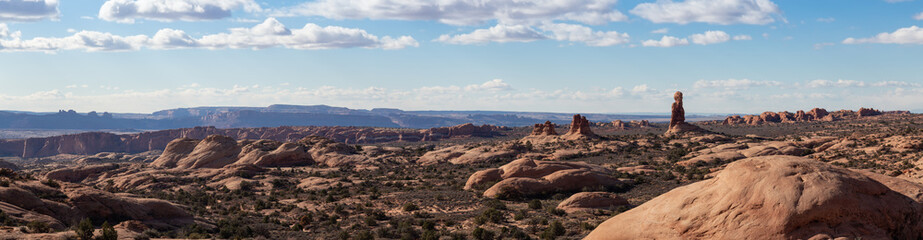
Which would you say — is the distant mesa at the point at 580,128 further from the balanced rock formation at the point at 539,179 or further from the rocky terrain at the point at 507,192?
the balanced rock formation at the point at 539,179

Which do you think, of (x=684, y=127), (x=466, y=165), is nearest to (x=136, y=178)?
(x=466, y=165)

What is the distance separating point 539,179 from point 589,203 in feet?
36.6

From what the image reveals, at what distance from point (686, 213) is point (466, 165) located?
59.3 metres

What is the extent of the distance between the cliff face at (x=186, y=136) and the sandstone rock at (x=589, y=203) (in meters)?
121

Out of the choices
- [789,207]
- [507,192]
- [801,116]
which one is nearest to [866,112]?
[801,116]

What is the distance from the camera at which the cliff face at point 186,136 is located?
161750 mm

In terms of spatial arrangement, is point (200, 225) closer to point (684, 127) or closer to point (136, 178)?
point (136, 178)

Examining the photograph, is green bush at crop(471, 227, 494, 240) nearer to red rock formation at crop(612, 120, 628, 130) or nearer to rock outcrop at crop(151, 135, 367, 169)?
rock outcrop at crop(151, 135, 367, 169)

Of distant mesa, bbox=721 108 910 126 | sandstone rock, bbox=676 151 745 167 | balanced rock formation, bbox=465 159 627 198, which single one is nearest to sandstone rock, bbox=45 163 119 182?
balanced rock formation, bbox=465 159 627 198

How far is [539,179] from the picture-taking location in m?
48.0

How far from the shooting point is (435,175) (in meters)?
65.9

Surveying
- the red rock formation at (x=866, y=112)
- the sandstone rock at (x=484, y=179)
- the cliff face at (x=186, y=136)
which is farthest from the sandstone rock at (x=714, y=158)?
the red rock formation at (x=866, y=112)

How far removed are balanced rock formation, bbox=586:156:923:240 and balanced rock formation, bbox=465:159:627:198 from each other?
2752 centimetres

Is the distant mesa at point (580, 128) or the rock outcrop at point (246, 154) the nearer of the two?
the rock outcrop at point (246, 154)
